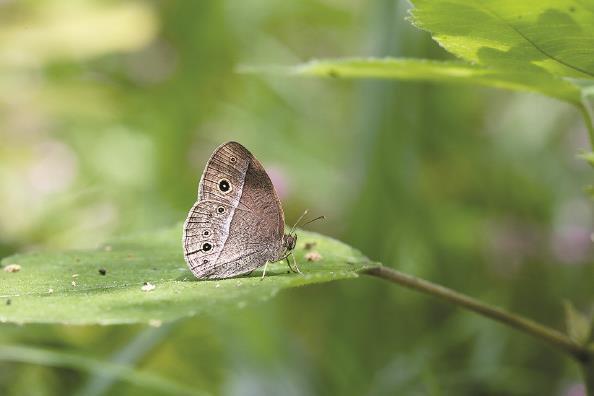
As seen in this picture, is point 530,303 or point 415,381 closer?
point 415,381

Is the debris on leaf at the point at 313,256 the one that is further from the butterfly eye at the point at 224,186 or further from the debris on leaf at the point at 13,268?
the debris on leaf at the point at 13,268

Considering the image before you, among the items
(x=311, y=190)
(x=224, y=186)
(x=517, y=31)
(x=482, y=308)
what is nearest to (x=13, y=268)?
(x=224, y=186)

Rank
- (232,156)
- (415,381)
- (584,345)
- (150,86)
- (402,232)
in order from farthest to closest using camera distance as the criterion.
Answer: (150,86) → (402,232) → (415,381) → (232,156) → (584,345)

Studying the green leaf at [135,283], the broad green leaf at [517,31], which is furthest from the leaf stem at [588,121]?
the green leaf at [135,283]

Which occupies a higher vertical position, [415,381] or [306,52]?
[306,52]

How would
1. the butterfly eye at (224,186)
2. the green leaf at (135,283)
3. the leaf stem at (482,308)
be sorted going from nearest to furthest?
1. the green leaf at (135,283)
2. the leaf stem at (482,308)
3. the butterfly eye at (224,186)

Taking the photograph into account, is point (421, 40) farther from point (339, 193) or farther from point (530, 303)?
point (530, 303)

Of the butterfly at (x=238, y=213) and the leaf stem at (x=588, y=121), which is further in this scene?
the butterfly at (x=238, y=213)

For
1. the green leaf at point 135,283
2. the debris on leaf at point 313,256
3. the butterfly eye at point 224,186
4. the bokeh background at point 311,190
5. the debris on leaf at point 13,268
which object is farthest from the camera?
the bokeh background at point 311,190

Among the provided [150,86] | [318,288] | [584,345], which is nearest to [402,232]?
[318,288]
